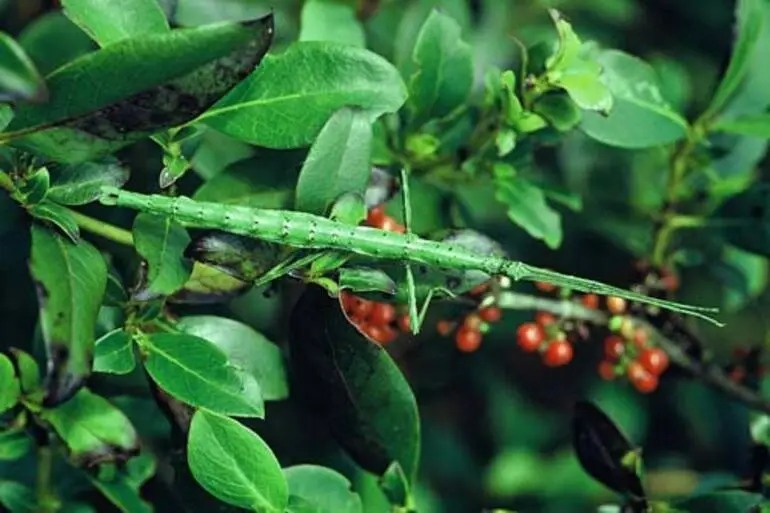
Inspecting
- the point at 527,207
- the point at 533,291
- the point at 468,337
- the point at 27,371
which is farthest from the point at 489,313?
the point at 27,371

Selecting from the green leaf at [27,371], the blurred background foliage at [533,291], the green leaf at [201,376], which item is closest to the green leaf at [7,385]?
the green leaf at [27,371]

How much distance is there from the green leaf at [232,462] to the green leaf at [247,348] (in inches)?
4.5

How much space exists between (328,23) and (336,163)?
0.29 metres

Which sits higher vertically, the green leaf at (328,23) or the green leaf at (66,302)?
the green leaf at (328,23)

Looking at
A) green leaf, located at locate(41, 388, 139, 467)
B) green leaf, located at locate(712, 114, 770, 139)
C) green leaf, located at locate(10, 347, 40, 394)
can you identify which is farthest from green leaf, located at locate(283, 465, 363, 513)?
green leaf, located at locate(712, 114, 770, 139)

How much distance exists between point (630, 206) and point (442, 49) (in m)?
0.63

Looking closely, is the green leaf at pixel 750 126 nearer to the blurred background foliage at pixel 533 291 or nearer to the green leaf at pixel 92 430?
the blurred background foliage at pixel 533 291

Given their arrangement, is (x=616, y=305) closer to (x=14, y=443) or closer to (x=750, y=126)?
(x=750, y=126)

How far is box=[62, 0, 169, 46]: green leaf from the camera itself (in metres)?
1.15

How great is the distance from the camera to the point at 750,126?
5.03 feet

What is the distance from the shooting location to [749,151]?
5.69 ft

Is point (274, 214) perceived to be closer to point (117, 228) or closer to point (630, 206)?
point (117, 228)

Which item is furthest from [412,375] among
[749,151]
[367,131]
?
[367,131]

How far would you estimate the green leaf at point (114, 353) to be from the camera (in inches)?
46.2
